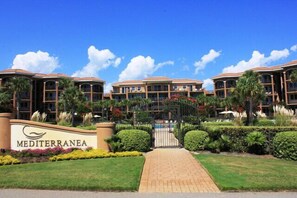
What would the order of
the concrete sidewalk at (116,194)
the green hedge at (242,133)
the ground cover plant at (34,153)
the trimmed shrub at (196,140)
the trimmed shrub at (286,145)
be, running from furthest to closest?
the trimmed shrub at (196,140), the green hedge at (242,133), the trimmed shrub at (286,145), the ground cover plant at (34,153), the concrete sidewalk at (116,194)

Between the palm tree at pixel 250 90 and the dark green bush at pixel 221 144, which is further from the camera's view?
the palm tree at pixel 250 90

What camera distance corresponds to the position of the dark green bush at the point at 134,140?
16.0 meters

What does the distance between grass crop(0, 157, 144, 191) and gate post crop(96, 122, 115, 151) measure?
9.28 ft

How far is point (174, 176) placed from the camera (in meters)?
10.4

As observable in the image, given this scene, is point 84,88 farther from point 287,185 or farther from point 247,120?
point 287,185

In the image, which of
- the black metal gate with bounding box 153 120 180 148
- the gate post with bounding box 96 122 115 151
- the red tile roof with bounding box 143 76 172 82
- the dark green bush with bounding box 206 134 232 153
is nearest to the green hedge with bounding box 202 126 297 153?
the dark green bush with bounding box 206 134 232 153

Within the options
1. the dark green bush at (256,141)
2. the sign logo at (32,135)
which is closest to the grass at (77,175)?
the sign logo at (32,135)

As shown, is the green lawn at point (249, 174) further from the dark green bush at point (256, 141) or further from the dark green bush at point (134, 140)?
the dark green bush at point (134, 140)

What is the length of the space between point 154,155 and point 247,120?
15.4 metres

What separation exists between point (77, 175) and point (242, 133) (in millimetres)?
9561

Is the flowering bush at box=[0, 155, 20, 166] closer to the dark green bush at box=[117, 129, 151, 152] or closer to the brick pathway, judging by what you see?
the dark green bush at box=[117, 129, 151, 152]

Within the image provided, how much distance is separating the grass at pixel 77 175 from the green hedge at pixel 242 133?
219 inches

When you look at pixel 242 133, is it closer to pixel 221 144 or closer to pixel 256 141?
pixel 256 141

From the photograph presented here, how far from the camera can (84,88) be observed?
8212 centimetres
